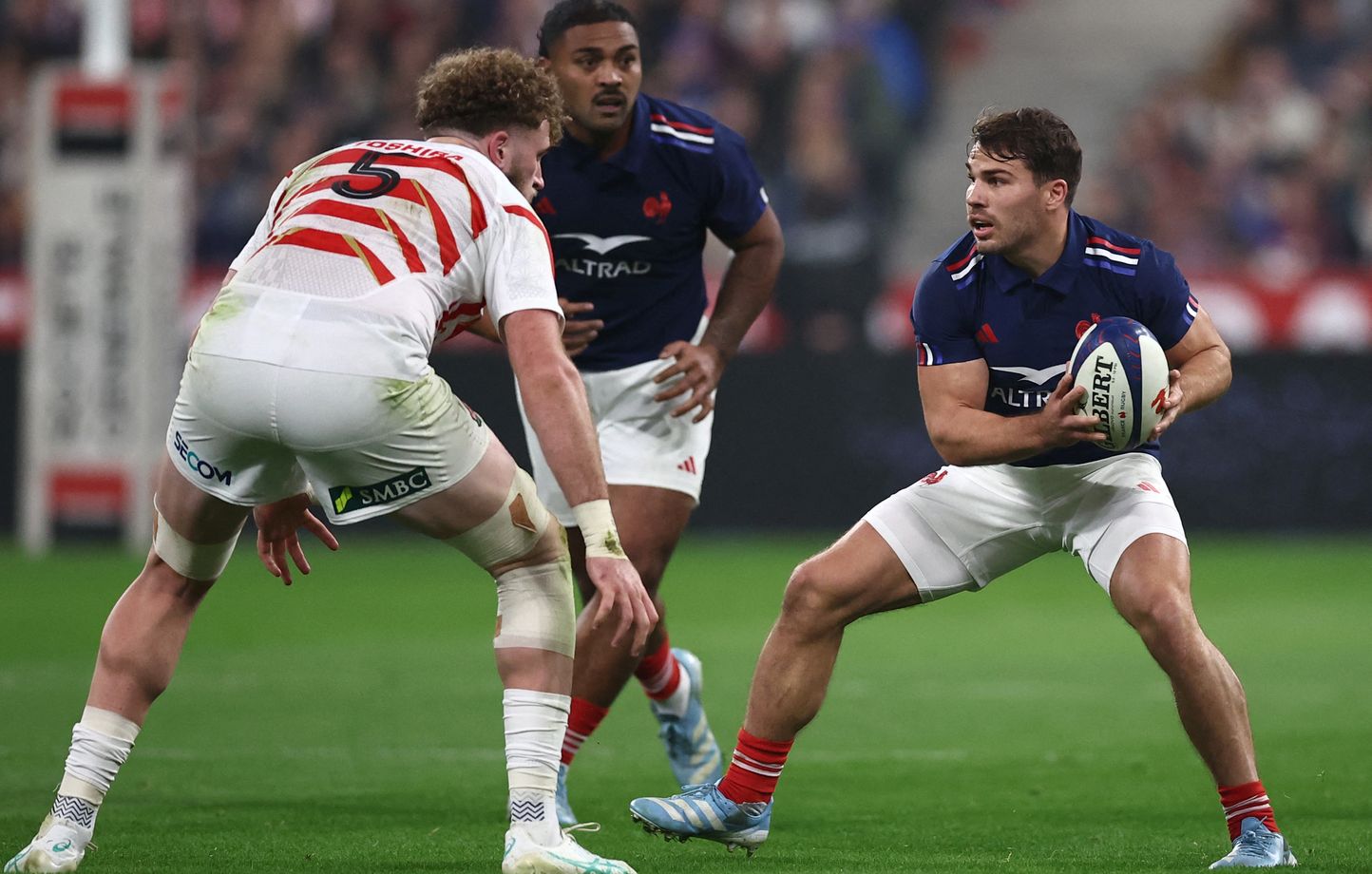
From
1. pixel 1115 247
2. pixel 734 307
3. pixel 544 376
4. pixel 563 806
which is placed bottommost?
pixel 563 806

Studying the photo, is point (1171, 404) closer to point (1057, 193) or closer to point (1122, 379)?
point (1122, 379)

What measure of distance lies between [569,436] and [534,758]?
79 centimetres

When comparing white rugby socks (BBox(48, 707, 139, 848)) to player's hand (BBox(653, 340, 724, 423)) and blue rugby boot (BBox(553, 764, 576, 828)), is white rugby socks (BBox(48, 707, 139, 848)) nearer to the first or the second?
blue rugby boot (BBox(553, 764, 576, 828))

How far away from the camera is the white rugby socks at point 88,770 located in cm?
475

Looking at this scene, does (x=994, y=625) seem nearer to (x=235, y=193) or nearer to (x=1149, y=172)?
(x=1149, y=172)

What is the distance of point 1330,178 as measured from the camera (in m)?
18.4

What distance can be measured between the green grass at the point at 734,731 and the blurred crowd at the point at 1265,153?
16.0 feet

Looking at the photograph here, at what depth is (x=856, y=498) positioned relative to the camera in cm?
1652

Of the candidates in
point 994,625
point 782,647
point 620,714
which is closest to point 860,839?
point 782,647

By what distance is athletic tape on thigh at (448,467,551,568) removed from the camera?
4727 millimetres

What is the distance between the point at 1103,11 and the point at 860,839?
17.2m

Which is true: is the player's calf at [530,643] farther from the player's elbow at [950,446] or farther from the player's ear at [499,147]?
the player's elbow at [950,446]

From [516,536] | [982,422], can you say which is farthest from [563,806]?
[982,422]

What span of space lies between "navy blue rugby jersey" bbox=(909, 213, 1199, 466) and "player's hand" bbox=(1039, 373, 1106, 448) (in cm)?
32
